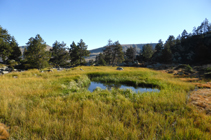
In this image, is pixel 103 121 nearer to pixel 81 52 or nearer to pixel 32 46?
pixel 32 46

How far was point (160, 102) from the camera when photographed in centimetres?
543

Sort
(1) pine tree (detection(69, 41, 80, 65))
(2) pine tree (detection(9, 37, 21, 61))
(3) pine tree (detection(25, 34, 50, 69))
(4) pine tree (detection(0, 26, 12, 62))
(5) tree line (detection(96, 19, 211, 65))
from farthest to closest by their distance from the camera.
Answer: (5) tree line (detection(96, 19, 211, 65))
(1) pine tree (detection(69, 41, 80, 65))
(2) pine tree (detection(9, 37, 21, 61))
(4) pine tree (detection(0, 26, 12, 62))
(3) pine tree (detection(25, 34, 50, 69))

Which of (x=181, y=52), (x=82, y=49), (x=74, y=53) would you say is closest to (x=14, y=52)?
(x=74, y=53)

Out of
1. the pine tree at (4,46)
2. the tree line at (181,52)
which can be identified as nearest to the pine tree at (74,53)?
the tree line at (181,52)

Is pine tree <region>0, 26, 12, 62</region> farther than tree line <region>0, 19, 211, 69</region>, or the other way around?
pine tree <region>0, 26, 12, 62</region>

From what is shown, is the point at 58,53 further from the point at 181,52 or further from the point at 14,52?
the point at 181,52

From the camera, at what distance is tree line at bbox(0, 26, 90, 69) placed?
82.4 ft

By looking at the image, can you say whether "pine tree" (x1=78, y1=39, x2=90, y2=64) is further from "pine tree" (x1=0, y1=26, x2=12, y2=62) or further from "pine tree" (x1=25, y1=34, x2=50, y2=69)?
"pine tree" (x1=0, y1=26, x2=12, y2=62)

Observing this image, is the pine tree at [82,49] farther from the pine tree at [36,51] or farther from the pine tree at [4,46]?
the pine tree at [4,46]

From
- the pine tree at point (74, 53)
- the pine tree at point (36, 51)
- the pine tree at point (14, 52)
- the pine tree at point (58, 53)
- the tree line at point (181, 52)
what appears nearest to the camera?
the pine tree at point (36, 51)

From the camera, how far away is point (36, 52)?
82.2 ft

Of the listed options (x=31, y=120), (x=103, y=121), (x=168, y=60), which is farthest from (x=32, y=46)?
(x=168, y=60)

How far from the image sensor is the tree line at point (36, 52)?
2512 centimetres

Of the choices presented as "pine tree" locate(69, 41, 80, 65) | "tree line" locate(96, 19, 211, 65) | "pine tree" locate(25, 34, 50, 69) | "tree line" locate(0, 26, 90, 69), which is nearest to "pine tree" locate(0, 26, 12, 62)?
"tree line" locate(0, 26, 90, 69)
